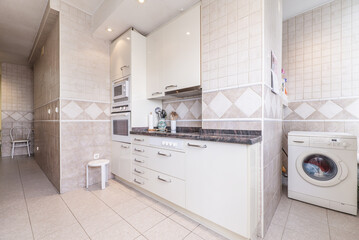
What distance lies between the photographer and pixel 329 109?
87.4 inches

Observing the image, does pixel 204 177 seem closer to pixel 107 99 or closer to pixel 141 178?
pixel 141 178

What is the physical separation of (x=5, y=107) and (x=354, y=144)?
7.52 meters

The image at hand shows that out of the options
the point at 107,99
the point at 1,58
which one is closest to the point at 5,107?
the point at 1,58

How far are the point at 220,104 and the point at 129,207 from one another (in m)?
1.58

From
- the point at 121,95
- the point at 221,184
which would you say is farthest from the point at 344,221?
the point at 121,95

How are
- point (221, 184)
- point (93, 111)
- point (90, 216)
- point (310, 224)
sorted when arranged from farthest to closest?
point (93, 111), point (90, 216), point (310, 224), point (221, 184)

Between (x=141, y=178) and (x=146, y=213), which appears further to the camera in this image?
(x=141, y=178)

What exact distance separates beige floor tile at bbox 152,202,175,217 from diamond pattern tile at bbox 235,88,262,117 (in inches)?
52.3

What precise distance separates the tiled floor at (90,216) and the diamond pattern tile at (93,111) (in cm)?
114

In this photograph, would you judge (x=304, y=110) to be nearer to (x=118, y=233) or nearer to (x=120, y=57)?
(x=118, y=233)

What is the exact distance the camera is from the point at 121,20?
2.18 meters

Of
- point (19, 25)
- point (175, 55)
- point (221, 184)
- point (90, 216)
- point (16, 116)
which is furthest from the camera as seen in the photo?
point (16, 116)

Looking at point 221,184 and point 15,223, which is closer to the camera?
point 221,184

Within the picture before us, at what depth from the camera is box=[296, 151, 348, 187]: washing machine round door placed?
1.69 meters
